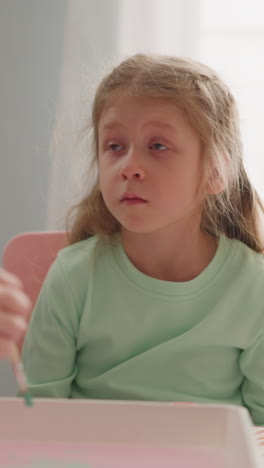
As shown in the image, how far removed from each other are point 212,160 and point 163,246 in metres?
0.15

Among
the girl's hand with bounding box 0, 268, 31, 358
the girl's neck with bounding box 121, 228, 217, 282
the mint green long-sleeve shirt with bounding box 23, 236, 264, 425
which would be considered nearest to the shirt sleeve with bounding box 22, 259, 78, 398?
the mint green long-sleeve shirt with bounding box 23, 236, 264, 425

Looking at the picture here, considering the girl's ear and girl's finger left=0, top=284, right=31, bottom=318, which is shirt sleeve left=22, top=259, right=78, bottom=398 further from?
girl's finger left=0, top=284, right=31, bottom=318

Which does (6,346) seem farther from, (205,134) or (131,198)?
(205,134)

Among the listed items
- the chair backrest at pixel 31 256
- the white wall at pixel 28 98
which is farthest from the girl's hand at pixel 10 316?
the white wall at pixel 28 98

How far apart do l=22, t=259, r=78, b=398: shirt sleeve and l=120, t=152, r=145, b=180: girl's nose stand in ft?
0.63

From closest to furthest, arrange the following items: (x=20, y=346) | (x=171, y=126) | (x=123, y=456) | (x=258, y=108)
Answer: (x=123, y=456)
(x=171, y=126)
(x=20, y=346)
(x=258, y=108)

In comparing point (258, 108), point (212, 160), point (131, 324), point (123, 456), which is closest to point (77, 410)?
point (123, 456)

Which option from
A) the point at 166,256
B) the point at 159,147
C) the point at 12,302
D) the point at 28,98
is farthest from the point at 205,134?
the point at 28,98

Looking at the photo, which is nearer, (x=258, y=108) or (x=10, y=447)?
(x=10, y=447)

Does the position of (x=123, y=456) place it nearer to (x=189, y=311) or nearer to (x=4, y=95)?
(x=189, y=311)

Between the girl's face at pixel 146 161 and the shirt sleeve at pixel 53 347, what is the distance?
0.15m

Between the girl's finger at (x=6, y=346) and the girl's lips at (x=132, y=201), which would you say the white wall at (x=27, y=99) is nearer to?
the girl's lips at (x=132, y=201)

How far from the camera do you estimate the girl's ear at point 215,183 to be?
101 cm

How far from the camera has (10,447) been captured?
23.1 inches
